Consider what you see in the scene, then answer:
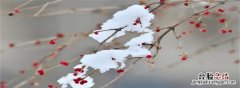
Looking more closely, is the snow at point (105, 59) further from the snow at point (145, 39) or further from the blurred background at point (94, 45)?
the blurred background at point (94, 45)

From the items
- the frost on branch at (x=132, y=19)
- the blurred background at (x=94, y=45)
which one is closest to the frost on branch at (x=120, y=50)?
the frost on branch at (x=132, y=19)

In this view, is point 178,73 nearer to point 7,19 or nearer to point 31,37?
point 31,37

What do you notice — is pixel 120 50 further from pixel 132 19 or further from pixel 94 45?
pixel 94 45

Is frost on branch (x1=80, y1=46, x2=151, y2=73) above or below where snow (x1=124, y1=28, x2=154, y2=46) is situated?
below

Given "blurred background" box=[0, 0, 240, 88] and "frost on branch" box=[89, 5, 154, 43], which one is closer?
"frost on branch" box=[89, 5, 154, 43]

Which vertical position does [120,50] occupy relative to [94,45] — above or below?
above

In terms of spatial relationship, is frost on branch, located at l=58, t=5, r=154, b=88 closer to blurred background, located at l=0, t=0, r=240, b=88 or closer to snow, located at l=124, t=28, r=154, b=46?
snow, located at l=124, t=28, r=154, b=46

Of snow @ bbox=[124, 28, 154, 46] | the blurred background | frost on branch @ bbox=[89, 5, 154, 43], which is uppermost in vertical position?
frost on branch @ bbox=[89, 5, 154, 43]

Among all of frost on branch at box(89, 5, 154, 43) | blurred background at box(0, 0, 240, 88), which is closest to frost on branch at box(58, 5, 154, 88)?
frost on branch at box(89, 5, 154, 43)

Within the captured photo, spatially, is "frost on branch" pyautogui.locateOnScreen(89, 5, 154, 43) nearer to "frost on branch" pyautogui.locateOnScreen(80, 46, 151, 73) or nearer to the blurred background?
"frost on branch" pyautogui.locateOnScreen(80, 46, 151, 73)

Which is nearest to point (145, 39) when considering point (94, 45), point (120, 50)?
point (120, 50)
